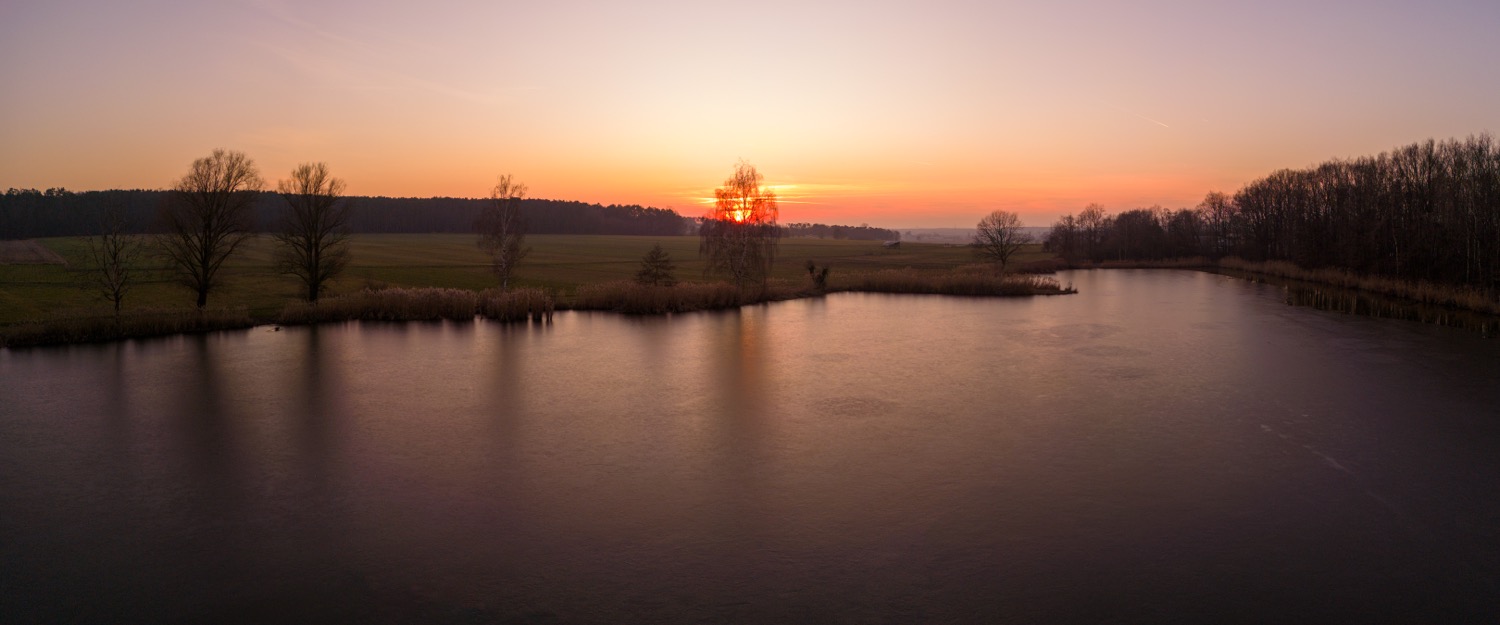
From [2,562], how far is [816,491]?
821cm

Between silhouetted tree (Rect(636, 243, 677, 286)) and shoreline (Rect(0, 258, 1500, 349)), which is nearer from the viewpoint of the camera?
shoreline (Rect(0, 258, 1500, 349))

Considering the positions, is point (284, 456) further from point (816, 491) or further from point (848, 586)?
point (848, 586)

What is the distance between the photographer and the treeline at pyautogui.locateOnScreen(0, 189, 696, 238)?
63438mm

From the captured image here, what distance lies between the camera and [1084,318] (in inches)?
1198

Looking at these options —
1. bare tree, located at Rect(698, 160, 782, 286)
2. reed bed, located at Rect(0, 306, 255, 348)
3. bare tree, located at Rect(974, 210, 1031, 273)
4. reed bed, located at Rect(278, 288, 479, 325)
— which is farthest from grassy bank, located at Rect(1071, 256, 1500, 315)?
reed bed, located at Rect(0, 306, 255, 348)

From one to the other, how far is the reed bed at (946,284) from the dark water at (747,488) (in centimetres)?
2039

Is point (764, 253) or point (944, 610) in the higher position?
point (764, 253)

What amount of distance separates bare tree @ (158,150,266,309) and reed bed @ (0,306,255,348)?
7.97ft

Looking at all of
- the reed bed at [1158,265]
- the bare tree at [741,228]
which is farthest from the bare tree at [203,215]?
the reed bed at [1158,265]

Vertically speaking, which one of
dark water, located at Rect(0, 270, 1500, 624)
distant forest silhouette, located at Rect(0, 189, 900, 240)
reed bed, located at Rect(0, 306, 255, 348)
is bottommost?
dark water, located at Rect(0, 270, 1500, 624)

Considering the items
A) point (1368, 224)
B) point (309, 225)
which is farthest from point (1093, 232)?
point (309, 225)

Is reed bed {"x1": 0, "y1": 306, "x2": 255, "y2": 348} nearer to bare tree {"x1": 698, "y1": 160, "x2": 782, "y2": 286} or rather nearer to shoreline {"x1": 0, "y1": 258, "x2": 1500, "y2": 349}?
shoreline {"x1": 0, "y1": 258, "x2": 1500, "y2": 349}

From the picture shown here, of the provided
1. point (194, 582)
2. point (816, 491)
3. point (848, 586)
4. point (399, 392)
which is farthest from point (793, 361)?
point (194, 582)

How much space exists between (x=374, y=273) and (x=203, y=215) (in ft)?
59.8
